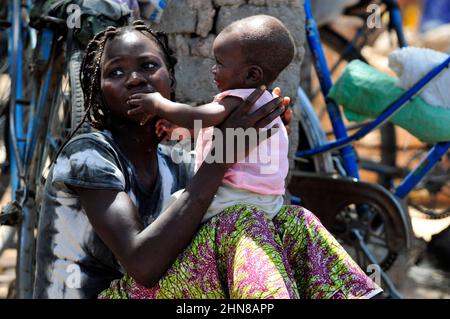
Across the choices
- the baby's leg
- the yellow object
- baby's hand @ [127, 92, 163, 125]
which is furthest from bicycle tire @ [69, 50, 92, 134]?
the yellow object

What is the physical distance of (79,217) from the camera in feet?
6.74

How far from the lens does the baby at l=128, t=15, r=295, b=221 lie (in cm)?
187

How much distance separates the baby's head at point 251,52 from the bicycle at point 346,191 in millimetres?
1620

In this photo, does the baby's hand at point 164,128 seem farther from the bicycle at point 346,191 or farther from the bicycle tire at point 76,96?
the bicycle at point 346,191

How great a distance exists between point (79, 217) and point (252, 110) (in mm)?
557

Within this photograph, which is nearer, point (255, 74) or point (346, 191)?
point (255, 74)

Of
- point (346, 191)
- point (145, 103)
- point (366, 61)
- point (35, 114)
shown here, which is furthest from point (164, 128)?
point (366, 61)

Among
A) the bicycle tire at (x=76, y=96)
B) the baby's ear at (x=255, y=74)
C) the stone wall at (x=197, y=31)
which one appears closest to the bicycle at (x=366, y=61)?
the stone wall at (x=197, y=31)

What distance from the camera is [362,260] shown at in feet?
11.7

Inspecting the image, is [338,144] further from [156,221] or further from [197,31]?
[156,221]

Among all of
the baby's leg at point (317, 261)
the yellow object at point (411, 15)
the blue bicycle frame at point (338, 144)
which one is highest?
the yellow object at point (411, 15)

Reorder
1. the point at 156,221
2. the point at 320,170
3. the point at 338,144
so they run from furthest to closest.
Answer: the point at 320,170 → the point at 338,144 → the point at 156,221

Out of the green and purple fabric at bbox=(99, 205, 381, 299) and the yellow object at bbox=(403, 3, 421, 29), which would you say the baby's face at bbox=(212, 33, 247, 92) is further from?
the yellow object at bbox=(403, 3, 421, 29)

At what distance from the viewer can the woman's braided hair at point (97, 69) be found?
2.10m
